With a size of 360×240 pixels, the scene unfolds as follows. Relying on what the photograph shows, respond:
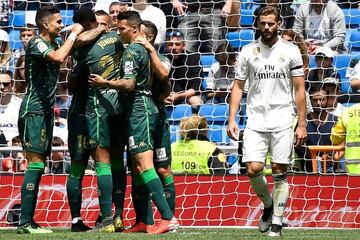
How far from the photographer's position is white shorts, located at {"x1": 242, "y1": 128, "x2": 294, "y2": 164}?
31.4 feet

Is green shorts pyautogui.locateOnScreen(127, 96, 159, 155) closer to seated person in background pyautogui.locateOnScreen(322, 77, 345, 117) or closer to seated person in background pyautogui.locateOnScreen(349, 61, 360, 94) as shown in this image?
seated person in background pyautogui.locateOnScreen(322, 77, 345, 117)

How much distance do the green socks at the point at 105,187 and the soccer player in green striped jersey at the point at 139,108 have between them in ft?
0.87

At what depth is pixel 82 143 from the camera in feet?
33.3

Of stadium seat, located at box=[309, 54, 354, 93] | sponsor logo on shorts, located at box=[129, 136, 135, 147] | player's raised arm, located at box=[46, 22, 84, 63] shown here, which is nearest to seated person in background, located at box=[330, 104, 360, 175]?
stadium seat, located at box=[309, 54, 354, 93]

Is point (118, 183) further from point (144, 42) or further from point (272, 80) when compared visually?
point (272, 80)

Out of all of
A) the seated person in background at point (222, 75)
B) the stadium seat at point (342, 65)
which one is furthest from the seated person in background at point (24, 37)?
the stadium seat at point (342, 65)

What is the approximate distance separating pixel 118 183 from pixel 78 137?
607mm

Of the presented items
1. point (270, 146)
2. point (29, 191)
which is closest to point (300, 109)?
point (270, 146)

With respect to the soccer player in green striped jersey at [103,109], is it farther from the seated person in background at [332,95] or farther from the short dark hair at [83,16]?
the seated person in background at [332,95]

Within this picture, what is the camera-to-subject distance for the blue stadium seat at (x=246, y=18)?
15157 millimetres

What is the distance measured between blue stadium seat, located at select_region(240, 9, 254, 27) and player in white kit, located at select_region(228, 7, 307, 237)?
539cm

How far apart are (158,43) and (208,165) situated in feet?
8.00

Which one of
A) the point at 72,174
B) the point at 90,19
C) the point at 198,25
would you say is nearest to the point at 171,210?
the point at 72,174

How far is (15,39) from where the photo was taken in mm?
15781
